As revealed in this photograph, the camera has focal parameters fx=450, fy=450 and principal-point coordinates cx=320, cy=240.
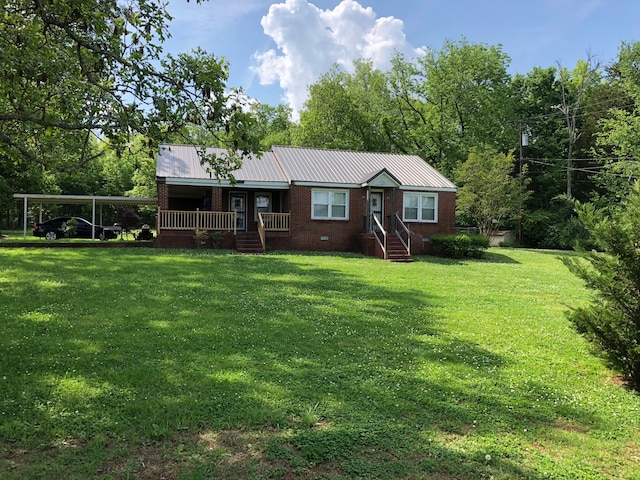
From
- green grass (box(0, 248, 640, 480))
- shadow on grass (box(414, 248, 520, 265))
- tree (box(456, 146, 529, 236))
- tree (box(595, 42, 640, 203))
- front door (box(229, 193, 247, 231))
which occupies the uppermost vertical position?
tree (box(595, 42, 640, 203))

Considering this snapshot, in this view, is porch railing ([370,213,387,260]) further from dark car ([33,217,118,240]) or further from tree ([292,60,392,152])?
tree ([292,60,392,152])

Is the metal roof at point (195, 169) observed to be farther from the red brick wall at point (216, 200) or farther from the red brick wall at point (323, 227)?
the red brick wall at point (323, 227)

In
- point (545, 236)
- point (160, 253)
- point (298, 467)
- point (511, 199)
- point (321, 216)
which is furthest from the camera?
point (545, 236)

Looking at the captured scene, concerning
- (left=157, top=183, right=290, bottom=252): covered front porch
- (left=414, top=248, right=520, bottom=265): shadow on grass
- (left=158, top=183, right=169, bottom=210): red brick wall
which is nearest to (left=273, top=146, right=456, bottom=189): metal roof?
(left=157, top=183, right=290, bottom=252): covered front porch

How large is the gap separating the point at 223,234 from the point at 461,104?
26016mm

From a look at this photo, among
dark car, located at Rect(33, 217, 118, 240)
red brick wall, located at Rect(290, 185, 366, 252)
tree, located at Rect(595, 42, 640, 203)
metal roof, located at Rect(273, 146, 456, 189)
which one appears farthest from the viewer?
tree, located at Rect(595, 42, 640, 203)

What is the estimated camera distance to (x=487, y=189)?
28.0 metres

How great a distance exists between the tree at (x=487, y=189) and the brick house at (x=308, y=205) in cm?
611

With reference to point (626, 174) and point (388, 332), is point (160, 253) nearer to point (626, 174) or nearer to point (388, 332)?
point (388, 332)

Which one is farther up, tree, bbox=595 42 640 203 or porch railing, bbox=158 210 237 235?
tree, bbox=595 42 640 203

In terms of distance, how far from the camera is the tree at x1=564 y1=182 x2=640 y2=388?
5.26 m

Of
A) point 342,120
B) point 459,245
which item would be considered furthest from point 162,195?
point 342,120

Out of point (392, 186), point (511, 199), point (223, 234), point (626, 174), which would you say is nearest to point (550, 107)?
point (626, 174)

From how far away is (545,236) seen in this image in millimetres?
34750
